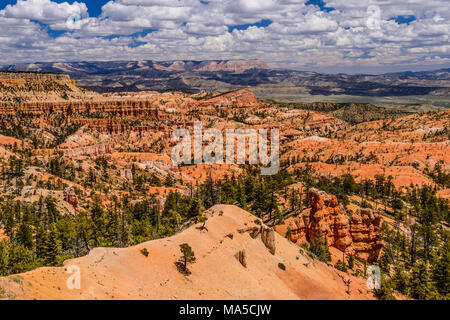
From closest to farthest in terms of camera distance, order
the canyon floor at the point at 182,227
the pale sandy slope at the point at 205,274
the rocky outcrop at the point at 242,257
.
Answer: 1. the pale sandy slope at the point at 205,274
2. the canyon floor at the point at 182,227
3. the rocky outcrop at the point at 242,257

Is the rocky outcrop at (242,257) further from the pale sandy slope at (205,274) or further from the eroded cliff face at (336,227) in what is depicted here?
the eroded cliff face at (336,227)

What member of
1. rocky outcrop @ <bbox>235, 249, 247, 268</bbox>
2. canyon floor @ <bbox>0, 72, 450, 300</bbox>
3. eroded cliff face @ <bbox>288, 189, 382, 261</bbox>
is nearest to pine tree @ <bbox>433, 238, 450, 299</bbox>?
canyon floor @ <bbox>0, 72, 450, 300</bbox>

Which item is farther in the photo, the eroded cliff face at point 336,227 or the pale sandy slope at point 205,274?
the eroded cliff face at point 336,227

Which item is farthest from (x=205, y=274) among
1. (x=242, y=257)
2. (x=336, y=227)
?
(x=336, y=227)

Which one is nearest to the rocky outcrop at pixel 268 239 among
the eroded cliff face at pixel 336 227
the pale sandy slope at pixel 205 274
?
the pale sandy slope at pixel 205 274

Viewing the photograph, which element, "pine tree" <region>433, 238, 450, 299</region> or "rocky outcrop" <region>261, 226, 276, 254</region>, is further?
"pine tree" <region>433, 238, 450, 299</region>

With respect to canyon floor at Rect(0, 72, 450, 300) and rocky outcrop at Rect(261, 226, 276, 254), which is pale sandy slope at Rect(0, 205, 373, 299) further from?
rocky outcrop at Rect(261, 226, 276, 254)

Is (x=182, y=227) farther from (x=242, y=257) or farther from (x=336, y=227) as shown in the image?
(x=336, y=227)
